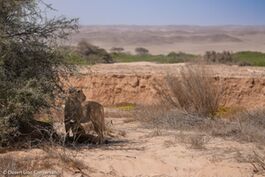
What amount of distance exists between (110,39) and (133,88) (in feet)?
280

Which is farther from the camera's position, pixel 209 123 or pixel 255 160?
pixel 209 123

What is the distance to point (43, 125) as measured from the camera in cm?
1097

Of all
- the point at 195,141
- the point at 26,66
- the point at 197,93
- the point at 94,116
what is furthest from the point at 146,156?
the point at 197,93

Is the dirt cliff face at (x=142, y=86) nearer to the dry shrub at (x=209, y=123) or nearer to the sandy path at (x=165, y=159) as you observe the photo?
the dry shrub at (x=209, y=123)

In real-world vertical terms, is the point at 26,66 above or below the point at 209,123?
above

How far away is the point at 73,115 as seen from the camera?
1074 centimetres

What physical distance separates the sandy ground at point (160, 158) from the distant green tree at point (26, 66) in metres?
0.85

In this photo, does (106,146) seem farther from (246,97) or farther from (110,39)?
(110,39)

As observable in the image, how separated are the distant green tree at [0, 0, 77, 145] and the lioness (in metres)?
0.29

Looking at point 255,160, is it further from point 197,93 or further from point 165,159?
point 197,93

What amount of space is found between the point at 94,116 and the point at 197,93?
169 inches

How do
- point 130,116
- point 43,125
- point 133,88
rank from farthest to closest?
point 133,88 < point 130,116 < point 43,125

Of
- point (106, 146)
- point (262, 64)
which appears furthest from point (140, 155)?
point (262, 64)

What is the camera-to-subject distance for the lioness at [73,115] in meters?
10.8
